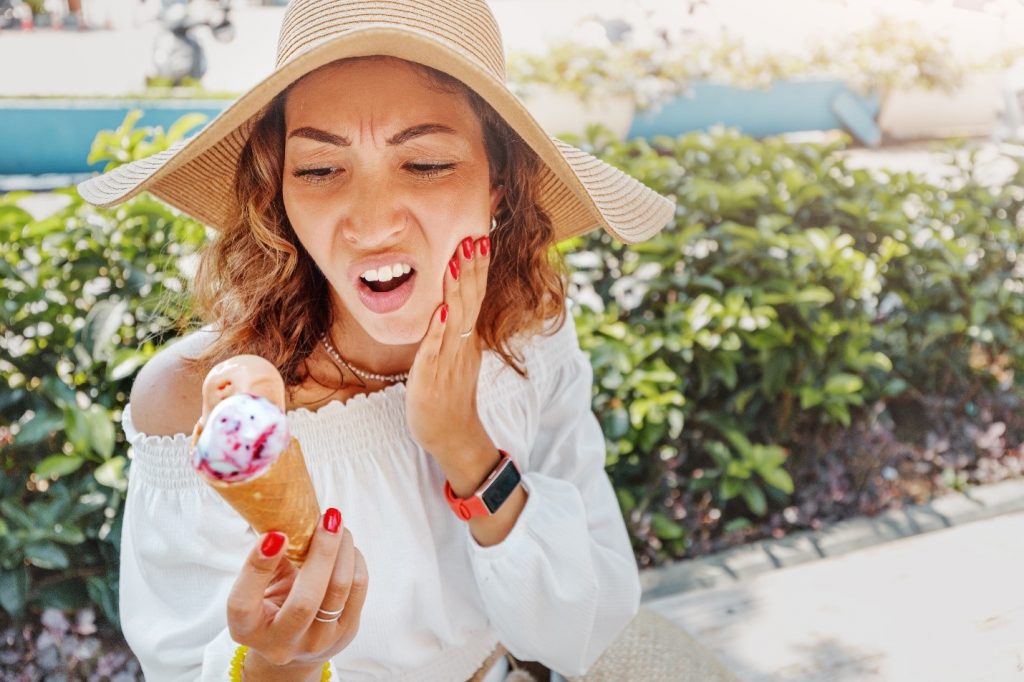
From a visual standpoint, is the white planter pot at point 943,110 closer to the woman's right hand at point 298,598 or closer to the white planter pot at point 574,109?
the white planter pot at point 574,109

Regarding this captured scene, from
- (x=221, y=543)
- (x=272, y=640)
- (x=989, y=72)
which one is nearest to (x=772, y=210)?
(x=221, y=543)

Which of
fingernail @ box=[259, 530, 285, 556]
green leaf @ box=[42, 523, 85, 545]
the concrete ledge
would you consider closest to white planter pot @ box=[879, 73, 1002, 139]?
the concrete ledge

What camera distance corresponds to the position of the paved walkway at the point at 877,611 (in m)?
2.32

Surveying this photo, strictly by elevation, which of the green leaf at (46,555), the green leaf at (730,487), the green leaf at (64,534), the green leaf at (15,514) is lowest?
the green leaf at (730,487)

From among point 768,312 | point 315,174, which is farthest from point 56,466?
point 768,312

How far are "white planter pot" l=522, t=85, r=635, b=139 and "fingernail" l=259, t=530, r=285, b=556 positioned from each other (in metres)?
9.23

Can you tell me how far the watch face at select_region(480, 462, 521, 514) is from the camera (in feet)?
5.22

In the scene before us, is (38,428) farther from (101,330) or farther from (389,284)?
(389,284)

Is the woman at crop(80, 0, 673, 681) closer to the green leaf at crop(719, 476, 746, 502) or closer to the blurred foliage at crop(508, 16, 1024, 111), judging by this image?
the green leaf at crop(719, 476, 746, 502)

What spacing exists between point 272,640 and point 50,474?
136 centimetres

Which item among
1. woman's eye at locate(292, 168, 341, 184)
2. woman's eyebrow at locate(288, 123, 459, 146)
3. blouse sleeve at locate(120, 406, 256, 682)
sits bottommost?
blouse sleeve at locate(120, 406, 256, 682)

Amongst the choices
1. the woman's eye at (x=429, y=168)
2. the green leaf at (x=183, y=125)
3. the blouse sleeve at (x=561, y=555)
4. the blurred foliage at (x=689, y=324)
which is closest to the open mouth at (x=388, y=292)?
the woman's eye at (x=429, y=168)

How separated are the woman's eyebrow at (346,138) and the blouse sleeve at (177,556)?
22.1 inches

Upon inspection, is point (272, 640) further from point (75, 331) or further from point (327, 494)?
point (75, 331)
